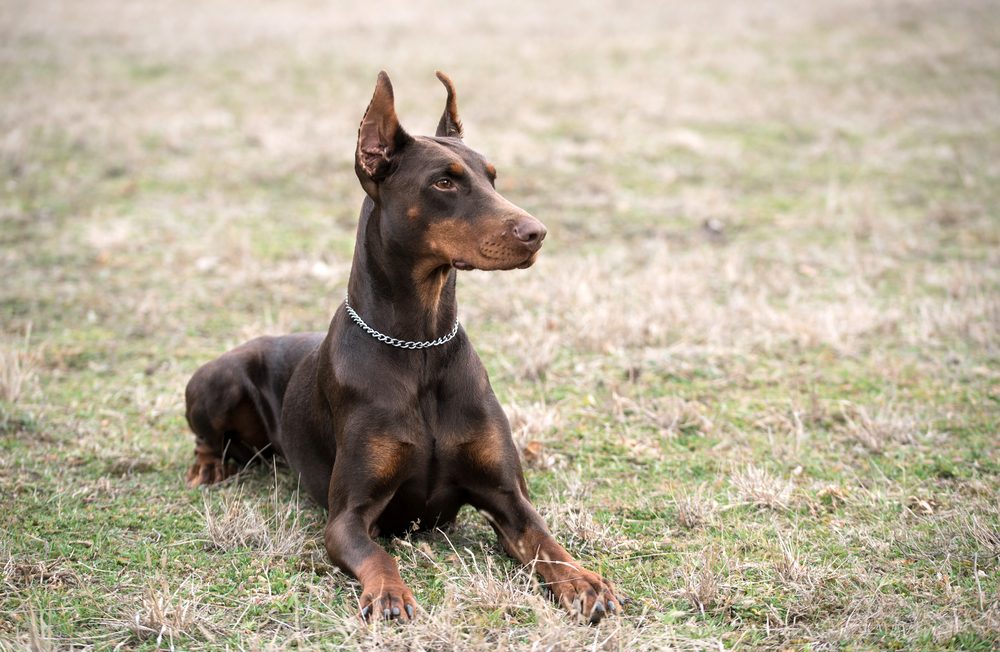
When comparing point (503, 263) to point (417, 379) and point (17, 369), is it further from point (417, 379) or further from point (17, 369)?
point (17, 369)

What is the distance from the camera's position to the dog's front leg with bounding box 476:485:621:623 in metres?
3.43

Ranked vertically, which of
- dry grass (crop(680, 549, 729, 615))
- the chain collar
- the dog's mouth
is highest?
the dog's mouth

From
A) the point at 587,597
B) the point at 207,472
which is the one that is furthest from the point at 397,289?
the point at 207,472

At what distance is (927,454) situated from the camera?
196 inches

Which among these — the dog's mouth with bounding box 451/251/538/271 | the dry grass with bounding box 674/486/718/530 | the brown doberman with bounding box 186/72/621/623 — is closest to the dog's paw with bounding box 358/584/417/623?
the brown doberman with bounding box 186/72/621/623

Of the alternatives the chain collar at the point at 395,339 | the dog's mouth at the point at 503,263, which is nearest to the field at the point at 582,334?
the chain collar at the point at 395,339

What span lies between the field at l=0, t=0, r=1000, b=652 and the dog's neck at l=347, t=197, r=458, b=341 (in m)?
0.94

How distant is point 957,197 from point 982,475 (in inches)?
266

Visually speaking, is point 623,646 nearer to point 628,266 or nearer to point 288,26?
point 628,266

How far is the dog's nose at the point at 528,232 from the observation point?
11.5ft

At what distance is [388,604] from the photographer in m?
3.35

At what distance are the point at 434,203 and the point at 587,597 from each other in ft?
5.09

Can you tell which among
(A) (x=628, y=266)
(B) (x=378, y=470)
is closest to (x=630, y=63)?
(A) (x=628, y=266)

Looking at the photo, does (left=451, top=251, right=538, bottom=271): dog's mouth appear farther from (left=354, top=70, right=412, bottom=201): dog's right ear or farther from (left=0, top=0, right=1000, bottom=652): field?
(left=0, top=0, right=1000, bottom=652): field
